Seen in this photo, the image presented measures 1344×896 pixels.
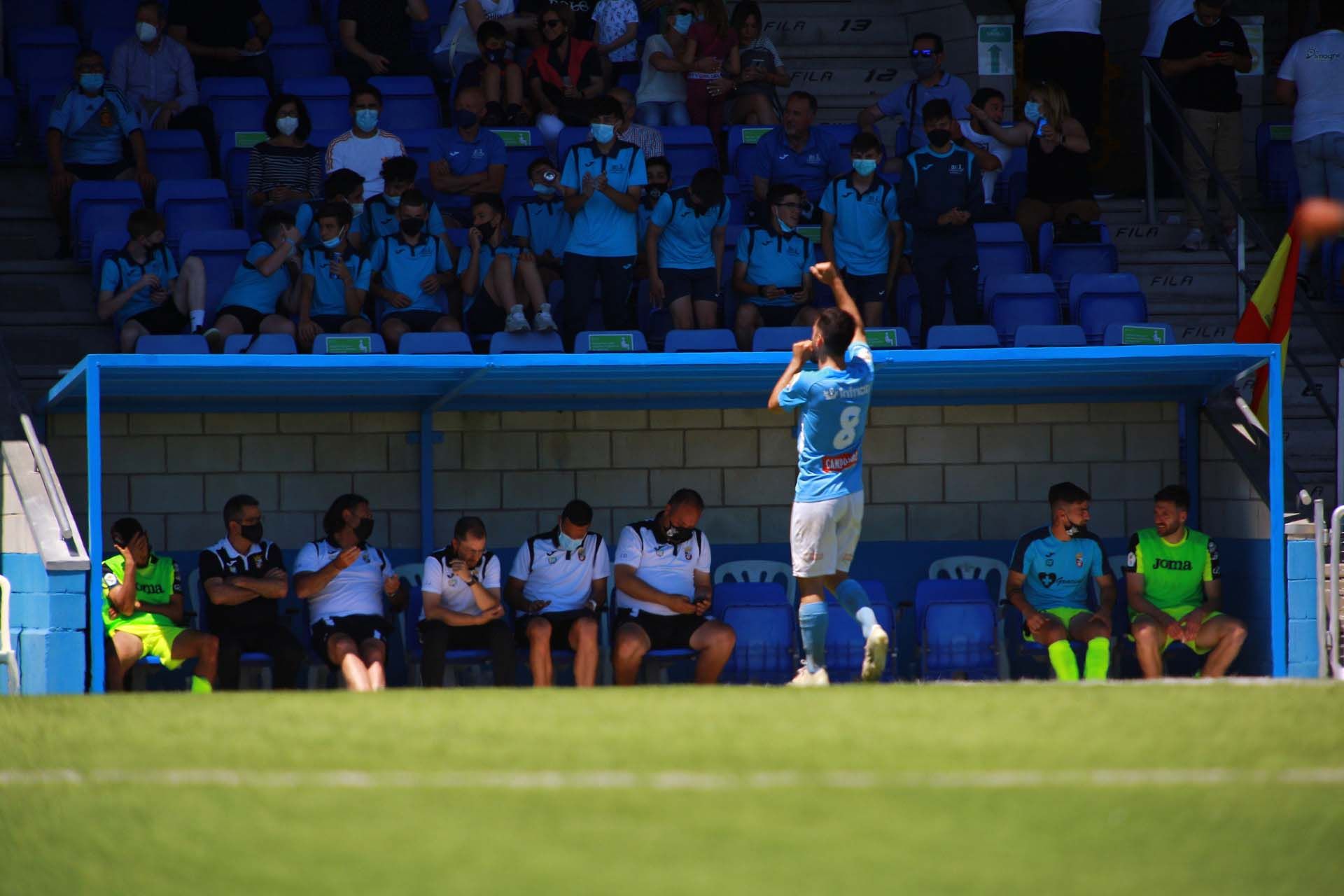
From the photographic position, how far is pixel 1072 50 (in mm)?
15359

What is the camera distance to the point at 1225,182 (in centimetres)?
1439

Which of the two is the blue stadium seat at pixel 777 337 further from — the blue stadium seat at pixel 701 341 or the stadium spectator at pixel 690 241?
the stadium spectator at pixel 690 241

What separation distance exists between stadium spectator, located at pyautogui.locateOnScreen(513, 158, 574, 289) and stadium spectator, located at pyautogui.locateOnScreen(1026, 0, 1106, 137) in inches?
193

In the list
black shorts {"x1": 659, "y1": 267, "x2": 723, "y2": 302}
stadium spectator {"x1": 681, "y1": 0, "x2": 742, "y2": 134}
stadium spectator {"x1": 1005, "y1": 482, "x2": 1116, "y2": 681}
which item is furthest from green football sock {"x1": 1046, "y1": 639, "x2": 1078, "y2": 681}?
stadium spectator {"x1": 681, "y1": 0, "x2": 742, "y2": 134}

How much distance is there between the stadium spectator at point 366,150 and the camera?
44.1 feet

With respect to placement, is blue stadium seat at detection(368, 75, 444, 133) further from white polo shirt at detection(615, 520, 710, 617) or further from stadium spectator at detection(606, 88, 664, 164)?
white polo shirt at detection(615, 520, 710, 617)

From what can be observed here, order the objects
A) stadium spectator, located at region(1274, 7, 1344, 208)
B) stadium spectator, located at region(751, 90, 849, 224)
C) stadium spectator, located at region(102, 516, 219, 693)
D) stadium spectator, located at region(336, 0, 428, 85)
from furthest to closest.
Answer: stadium spectator, located at region(336, 0, 428, 85)
stadium spectator, located at region(1274, 7, 1344, 208)
stadium spectator, located at region(751, 90, 849, 224)
stadium spectator, located at region(102, 516, 219, 693)

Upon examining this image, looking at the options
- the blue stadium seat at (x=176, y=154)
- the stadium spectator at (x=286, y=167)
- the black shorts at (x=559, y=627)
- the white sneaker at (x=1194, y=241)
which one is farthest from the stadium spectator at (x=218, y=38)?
the white sneaker at (x=1194, y=241)

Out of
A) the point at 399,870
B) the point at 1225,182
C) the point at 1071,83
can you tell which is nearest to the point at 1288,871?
the point at 399,870

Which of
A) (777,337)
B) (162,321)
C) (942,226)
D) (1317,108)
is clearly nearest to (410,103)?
(162,321)

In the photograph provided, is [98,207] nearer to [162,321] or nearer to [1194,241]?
[162,321]

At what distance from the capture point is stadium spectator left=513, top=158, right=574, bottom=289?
12883 mm

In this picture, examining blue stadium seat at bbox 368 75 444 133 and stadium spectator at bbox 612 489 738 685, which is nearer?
stadium spectator at bbox 612 489 738 685

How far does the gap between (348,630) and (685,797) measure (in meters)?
6.54
